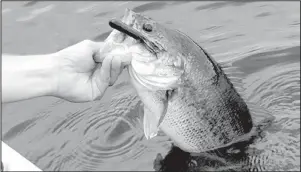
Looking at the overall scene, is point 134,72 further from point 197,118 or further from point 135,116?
point 135,116

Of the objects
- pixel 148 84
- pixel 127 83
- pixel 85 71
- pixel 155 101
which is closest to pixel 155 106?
pixel 155 101

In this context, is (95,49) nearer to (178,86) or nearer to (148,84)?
(148,84)

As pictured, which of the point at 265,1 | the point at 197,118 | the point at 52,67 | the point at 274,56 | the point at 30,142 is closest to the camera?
the point at 52,67

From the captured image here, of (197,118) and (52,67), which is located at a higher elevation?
(52,67)

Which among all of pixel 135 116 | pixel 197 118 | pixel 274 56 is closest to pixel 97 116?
pixel 135 116

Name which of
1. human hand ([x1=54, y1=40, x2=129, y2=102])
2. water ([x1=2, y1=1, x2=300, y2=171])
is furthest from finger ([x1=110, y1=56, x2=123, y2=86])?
water ([x1=2, y1=1, x2=300, y2=171])

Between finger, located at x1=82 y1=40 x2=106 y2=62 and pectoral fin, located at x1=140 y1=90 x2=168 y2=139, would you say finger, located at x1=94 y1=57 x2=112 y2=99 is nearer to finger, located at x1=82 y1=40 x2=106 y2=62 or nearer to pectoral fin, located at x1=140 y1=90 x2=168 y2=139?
finger, located at x1=82 y1=40 x2=106 y2=62

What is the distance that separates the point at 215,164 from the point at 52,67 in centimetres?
153

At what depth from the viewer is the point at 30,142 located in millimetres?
4820

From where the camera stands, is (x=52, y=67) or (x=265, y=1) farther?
(x=265, y=1)

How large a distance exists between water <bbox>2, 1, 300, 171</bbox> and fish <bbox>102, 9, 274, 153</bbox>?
1.20 ft

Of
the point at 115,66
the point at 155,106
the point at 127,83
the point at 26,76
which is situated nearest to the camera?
the point at 26,76

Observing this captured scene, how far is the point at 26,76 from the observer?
138 inches

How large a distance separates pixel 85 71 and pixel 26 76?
46 cm
